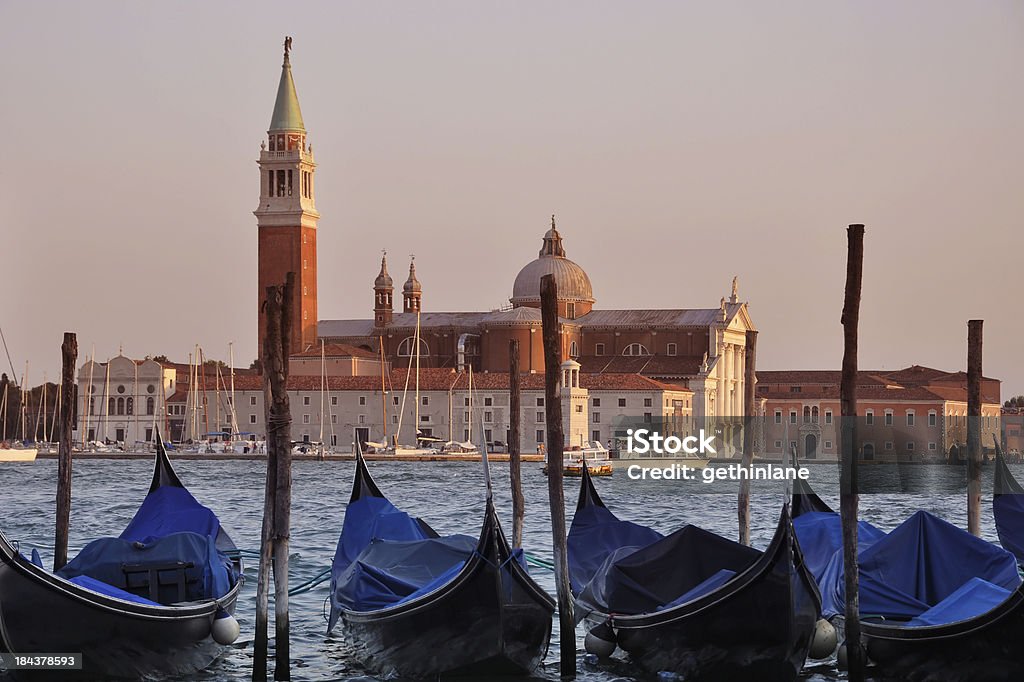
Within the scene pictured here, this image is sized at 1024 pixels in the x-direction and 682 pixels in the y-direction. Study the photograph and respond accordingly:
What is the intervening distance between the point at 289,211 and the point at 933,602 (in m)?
46.9

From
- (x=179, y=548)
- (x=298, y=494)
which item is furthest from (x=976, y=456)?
(x=298, y=494)

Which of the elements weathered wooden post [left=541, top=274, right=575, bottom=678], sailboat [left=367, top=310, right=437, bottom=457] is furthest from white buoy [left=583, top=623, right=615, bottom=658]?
sailboat [left=367, top=310, right=437, bottom=457]

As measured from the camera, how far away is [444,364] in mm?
57719

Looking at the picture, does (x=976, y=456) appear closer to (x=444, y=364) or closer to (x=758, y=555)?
(x=758, y=555)

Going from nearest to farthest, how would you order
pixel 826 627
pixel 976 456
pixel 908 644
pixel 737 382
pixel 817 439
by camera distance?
pixel 908 644
pixel 826 627
pixel 976 456
pixel 817 439
pixel 737 382

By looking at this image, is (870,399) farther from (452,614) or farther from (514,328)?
(452,614)

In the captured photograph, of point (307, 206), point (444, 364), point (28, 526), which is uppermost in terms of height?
point (307, 206)

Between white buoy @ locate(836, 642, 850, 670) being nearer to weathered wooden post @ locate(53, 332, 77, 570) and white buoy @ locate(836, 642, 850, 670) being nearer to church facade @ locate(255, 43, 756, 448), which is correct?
weathered wooden post @ locate(53, 332, 77, 570)

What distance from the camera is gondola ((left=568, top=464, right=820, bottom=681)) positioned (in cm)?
829

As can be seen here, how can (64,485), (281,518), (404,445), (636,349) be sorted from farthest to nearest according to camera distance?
(636,349)
(404,445)
(64,485)
(281,518)

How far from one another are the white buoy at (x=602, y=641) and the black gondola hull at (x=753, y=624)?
1.92 ft

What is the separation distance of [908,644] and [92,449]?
159ft

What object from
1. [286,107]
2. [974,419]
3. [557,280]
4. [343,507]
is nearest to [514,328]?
[557,280]

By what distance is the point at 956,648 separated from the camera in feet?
27.2
